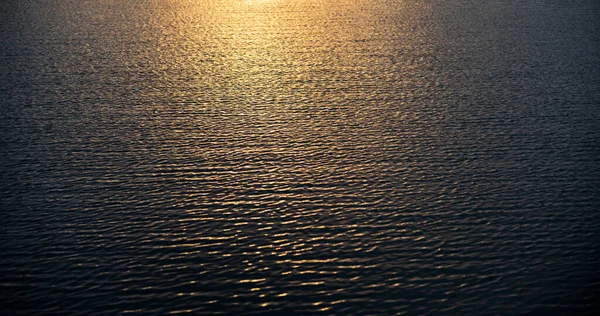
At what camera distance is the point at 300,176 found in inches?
883

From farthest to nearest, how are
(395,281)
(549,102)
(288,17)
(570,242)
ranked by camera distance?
1. (288,17)
2. (549,102)
3. (570,242)
4. (395,281)

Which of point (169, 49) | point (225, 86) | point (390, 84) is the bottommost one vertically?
point (390, 84)

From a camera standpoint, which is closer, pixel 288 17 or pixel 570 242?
pixel 570 242

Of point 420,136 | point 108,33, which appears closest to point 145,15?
point 108,33

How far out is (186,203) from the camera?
67.3 ft

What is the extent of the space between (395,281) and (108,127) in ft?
47.8

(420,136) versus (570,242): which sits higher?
(420,136)

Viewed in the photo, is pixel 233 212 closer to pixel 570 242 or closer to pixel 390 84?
pixel 570 242

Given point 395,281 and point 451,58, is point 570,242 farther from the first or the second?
point 451,58

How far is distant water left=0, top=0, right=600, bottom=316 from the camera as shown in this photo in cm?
1608

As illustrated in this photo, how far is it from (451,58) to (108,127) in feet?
61.7

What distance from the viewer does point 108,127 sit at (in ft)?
87.5

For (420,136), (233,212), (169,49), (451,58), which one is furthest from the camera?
(169,49)

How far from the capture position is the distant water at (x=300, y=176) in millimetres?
16078
